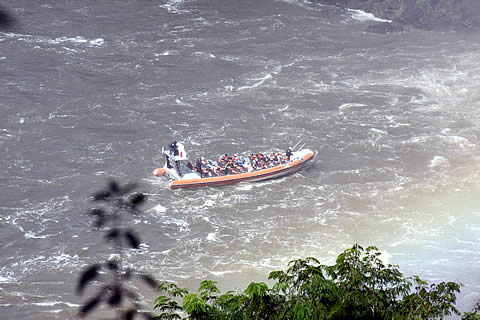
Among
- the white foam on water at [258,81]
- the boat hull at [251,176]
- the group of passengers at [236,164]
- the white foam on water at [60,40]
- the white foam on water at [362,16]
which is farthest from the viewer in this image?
the white foam on water at [362,16]

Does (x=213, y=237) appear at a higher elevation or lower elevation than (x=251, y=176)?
lower

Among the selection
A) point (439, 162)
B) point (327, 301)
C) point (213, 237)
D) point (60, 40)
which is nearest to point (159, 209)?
point (213, 237)

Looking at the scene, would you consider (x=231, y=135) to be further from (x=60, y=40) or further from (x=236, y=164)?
(x=60, y=40)

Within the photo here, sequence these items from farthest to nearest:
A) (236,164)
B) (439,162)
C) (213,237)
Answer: (439,162)
(236,164)
(213,237)

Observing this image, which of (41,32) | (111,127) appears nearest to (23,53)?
(41,32)

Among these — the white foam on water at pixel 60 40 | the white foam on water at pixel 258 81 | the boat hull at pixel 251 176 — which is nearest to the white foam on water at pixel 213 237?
the boat hull at pixel 251 176

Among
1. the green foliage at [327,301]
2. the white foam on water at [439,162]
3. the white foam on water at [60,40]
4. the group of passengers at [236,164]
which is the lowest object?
the white foam on water at [60,40]

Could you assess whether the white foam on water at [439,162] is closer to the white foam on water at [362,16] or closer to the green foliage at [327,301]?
the green foliage at [327,301]
